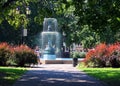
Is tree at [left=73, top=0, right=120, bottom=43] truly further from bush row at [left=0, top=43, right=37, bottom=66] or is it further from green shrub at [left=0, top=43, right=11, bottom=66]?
green shrub at [left=0, top=43, right=11, bottom=66]

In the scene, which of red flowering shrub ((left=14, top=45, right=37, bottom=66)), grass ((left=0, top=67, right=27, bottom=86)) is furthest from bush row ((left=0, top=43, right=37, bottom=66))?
grass ((left=0, top=67, right=27, bottom=86))

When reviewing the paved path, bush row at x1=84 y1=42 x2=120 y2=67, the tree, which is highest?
the tree

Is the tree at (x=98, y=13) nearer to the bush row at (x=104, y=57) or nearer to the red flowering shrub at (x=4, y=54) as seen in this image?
the bush row at (x=104, y=57)

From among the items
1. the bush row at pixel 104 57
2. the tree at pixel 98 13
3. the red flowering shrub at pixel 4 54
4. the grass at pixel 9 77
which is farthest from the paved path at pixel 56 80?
the red flowering shrub at pixel 4 54

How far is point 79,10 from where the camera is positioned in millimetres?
16719

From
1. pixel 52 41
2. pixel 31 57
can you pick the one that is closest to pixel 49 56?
pixel 52 41

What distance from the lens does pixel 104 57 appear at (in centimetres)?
3023

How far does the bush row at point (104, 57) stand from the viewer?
3028cm

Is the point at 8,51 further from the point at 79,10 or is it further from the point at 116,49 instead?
the point at 79,10

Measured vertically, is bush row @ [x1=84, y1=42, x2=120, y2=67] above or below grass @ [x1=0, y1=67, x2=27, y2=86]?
above

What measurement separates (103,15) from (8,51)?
16458mm

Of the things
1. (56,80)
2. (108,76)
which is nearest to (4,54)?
(108,76)

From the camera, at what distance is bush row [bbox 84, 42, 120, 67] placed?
3028 centimetres

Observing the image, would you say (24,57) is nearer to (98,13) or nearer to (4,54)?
(4,54)
